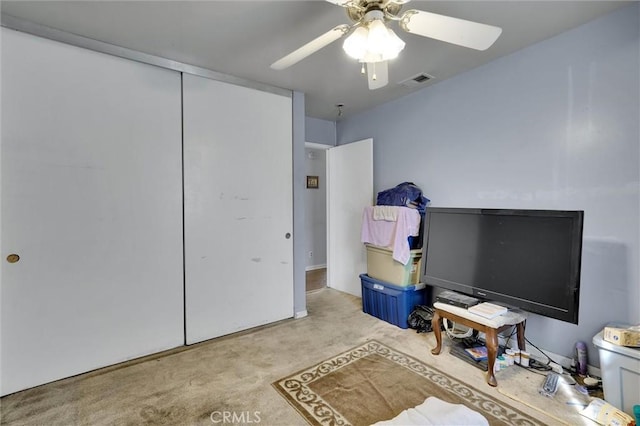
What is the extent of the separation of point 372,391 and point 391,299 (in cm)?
116

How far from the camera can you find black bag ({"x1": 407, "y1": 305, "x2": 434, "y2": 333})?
286cm

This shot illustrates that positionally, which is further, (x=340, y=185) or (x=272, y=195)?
(x=340, y=185)

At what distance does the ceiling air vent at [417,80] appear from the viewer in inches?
112

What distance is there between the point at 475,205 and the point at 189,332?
276cm

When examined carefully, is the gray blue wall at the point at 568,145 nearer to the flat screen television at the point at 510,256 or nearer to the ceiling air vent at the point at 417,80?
the ceiling air vent at the point at 417,80

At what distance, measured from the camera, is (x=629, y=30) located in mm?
1927

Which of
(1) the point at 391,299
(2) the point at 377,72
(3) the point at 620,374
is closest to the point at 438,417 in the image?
(3) the point at 620,374

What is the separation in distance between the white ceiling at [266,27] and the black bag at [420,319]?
2.23m

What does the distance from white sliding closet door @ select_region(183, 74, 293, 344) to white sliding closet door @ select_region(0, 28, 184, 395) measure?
134mm

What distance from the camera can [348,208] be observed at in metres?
4.01

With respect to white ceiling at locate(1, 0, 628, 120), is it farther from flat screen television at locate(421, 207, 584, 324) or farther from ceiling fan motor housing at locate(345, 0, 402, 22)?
flat screen television at locate(421, 207, 584, 324)

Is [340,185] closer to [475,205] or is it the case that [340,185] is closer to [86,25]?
[475,205]

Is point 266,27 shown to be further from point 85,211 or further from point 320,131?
point 320,131

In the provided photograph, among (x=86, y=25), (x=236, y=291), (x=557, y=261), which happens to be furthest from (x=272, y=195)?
(x=557, y=261)
